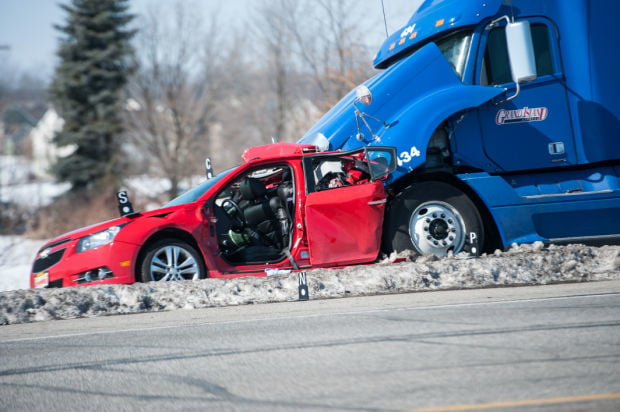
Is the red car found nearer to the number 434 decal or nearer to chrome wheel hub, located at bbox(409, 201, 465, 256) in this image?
the number 434 decal

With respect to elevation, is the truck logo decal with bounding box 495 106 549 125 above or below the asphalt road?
above

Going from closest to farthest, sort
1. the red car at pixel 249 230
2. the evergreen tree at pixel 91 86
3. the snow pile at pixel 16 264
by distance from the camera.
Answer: the red car at pixel 249 230, the snow pile at pixel 16 264, the evergreen tree at pixel 91 86

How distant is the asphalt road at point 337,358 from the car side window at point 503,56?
3.43m

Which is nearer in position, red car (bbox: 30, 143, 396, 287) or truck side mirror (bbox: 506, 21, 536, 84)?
red car (bbox: 30, 143, 396, 287)

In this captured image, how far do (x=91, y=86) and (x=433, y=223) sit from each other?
102 ft

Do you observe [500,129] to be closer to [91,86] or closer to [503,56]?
[503,56]

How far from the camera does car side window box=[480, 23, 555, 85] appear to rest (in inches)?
381

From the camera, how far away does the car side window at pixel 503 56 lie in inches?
381

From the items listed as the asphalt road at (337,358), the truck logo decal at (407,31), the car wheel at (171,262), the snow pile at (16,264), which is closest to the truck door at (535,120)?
the truck logo decal at (407,31)

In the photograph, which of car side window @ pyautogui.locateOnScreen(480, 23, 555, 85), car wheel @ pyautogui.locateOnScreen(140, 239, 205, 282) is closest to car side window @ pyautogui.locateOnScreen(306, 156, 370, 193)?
A: car wheel @ pyautogui.locateOnScreen(140, 239, 205, 282)

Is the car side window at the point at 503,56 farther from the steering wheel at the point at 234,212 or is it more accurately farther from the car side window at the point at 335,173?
the steering wheel at the point at 234,212

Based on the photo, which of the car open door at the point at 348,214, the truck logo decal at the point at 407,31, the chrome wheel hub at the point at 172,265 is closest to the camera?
the chrome wheel hub at the point at 172,265

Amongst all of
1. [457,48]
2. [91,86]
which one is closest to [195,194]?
[457,48]

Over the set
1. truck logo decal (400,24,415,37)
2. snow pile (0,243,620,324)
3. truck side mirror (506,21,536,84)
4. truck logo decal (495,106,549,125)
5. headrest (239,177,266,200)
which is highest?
truck logo decal (400,24,415,37)
